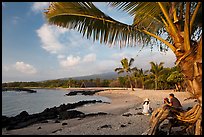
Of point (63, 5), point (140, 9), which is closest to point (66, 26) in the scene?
point (63, 5)

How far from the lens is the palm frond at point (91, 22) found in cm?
415

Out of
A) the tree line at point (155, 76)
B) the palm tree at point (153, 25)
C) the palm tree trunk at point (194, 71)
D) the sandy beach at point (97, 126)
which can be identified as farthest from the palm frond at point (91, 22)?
the tree line at point (155, 76)

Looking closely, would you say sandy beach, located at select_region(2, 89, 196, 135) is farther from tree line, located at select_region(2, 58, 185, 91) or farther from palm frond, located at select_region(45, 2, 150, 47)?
tree line, located at select_region(2, 58, 185, 91)

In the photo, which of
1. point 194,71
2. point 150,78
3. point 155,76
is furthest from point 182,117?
point 150,78

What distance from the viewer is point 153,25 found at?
470 centimetres

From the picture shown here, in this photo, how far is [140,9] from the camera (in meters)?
3.58

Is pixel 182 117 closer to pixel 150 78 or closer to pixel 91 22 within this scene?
pixel 91 22

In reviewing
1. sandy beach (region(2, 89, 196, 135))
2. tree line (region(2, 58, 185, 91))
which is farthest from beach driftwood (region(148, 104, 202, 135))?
tree line (region(2, 58, 185, 91))

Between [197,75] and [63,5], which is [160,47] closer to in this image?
[197,75]

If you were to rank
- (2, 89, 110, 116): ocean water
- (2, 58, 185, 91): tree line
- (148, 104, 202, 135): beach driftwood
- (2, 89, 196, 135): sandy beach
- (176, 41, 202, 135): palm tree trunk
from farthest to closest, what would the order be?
1. (2, 58, 185, 91): tree line
2. (2, 89, 110, 116): ocean water
3. (2, 89, 196, 135): sandy beach
4. (148, 104, 202, 135): beach driftwood
5. (176, 41, 202, 135): palm tree trunk

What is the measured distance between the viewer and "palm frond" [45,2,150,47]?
415cm

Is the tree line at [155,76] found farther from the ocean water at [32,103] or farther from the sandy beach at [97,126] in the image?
the sandy beach at [97,126]

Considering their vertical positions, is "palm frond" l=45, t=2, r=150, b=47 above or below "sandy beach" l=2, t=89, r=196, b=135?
above

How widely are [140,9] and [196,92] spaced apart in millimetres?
1470
